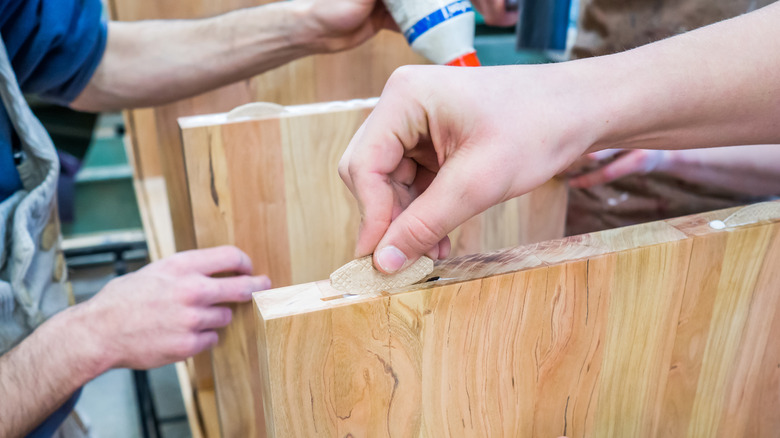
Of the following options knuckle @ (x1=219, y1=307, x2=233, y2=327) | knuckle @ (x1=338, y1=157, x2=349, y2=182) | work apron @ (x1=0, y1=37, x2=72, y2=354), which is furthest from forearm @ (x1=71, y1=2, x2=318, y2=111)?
knuckle @ (x1=338, y1=157, x2=349, y2=182)

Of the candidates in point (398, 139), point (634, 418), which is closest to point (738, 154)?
point (634, 418)

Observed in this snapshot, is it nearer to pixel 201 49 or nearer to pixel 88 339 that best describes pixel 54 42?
pixel 201 49

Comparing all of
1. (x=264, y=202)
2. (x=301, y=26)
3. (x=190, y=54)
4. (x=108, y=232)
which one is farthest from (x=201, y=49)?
(x=108, y=232)

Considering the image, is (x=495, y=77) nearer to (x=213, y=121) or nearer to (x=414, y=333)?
(x=414, y=333)

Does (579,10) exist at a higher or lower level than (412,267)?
higher

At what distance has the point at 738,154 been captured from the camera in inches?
31.6

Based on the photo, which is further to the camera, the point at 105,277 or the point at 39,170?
the point at 105,277

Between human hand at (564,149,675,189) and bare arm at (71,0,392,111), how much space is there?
1.26 ft

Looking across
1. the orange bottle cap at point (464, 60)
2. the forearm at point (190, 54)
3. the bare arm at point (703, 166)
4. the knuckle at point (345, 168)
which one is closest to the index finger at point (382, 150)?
the knuckle at point (345, 168)

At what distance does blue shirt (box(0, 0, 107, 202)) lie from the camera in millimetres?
774

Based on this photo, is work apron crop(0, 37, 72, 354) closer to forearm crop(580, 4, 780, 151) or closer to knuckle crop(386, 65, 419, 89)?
knuckle crop(386, 65, 419, 89)

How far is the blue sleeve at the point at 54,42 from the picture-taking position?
81 centimetres

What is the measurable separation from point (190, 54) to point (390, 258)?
711 millimetres

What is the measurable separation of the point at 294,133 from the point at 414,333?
355mm
